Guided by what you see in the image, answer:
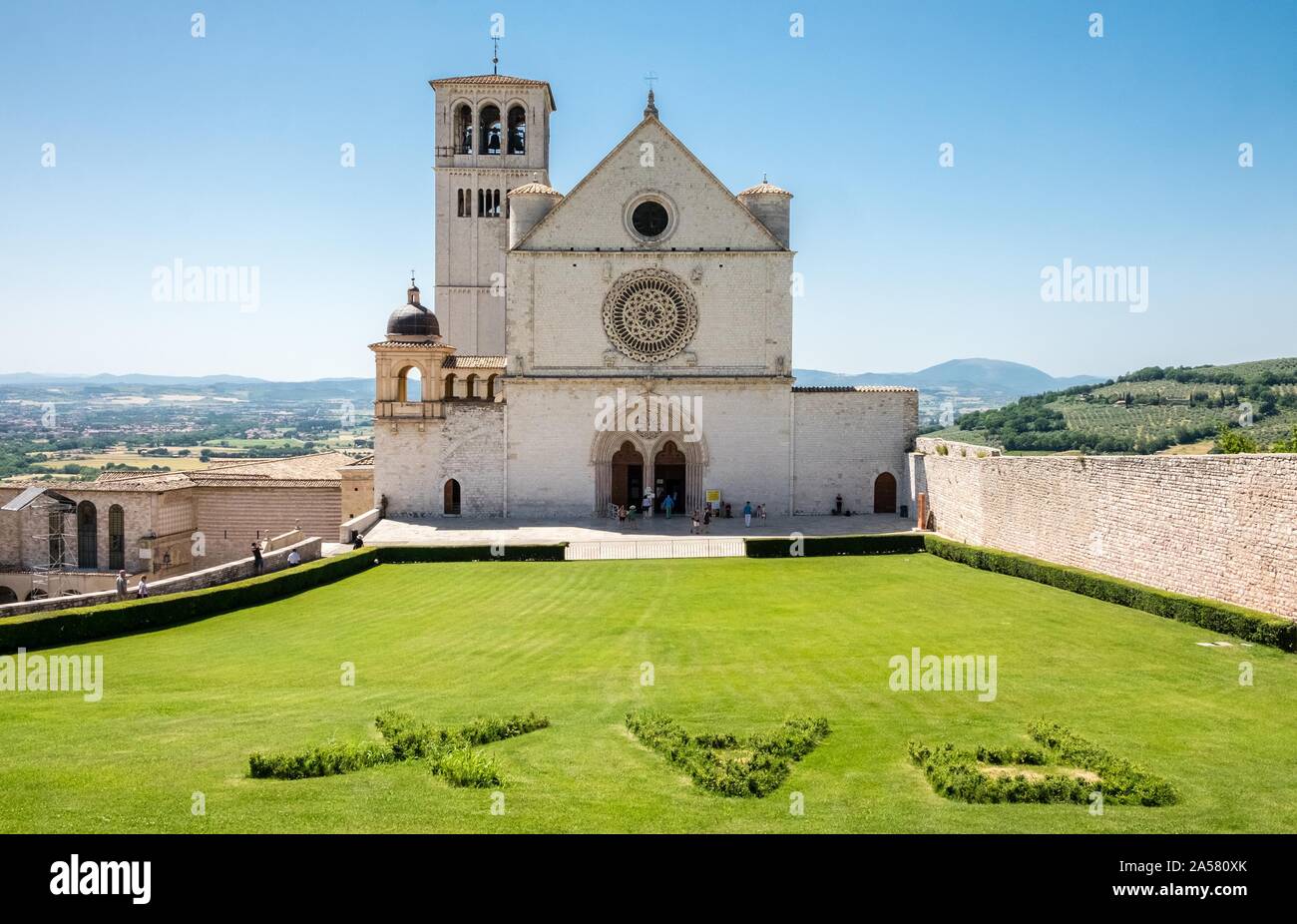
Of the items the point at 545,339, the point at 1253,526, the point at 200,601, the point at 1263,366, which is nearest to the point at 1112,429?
the point at 1263,366

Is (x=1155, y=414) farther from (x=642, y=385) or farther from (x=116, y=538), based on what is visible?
(x=116, y=538)

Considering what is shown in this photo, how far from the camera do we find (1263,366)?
124188mm

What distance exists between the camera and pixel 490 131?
181 feet

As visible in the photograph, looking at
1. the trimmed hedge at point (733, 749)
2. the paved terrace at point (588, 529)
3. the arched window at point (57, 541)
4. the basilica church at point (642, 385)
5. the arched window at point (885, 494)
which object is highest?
the basilica church at point (642, 385)

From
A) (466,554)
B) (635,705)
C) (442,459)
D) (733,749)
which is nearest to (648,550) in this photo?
(466,554)

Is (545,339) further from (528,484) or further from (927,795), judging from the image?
(927,795)

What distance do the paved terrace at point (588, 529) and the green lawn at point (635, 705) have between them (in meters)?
10.4

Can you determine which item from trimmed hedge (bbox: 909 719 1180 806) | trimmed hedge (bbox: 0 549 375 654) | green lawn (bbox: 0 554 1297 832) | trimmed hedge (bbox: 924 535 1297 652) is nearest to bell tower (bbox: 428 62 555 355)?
trimmed hedge (bbox: 0 549 375 654)

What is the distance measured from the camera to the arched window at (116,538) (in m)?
45.0

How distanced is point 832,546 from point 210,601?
1960cm

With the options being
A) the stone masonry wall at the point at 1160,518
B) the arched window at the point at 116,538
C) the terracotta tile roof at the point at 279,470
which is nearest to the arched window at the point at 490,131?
the terracotta tile roof at the point at 279,470

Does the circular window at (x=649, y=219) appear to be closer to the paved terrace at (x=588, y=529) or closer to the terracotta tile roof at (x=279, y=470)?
the paved terrace at (x=588, y=529)
